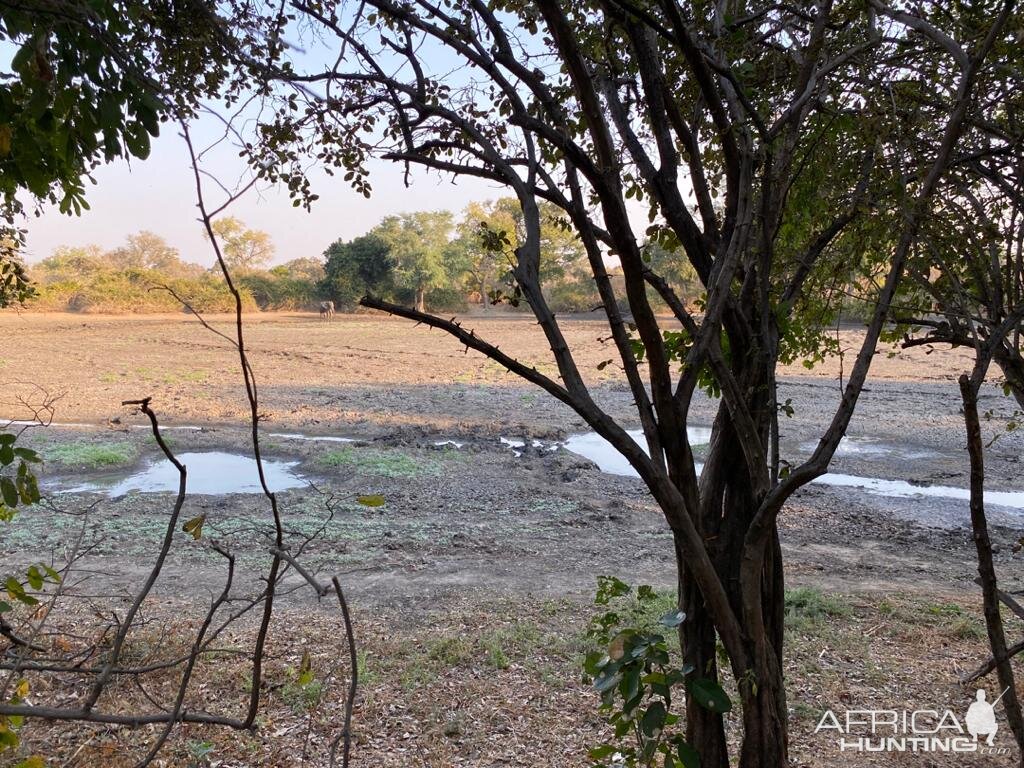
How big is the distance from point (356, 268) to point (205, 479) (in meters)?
29.8

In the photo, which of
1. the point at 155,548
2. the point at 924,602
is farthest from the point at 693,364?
the point at 155,548

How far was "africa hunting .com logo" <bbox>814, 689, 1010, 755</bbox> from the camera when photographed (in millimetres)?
3500

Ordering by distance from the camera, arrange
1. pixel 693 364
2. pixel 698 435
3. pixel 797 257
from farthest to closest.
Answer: pixel 698 435
pixel 797 257
pixel 693 364

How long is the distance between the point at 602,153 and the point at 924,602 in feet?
18.5

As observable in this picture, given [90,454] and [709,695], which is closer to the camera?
[709,695]

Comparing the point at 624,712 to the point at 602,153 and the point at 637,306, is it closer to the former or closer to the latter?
the point at 637,306

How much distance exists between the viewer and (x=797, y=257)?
2.53 m

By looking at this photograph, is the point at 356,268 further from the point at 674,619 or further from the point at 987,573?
the point at 987,573

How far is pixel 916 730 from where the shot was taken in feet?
12.1

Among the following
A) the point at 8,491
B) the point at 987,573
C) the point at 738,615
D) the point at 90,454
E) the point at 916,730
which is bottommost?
the point at 90,454

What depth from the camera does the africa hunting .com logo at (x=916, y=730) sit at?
3500 mm

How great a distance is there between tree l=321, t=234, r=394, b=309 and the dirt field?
68.5 feet

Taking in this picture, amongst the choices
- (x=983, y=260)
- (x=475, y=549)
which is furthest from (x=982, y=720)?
(x=475, y=549)

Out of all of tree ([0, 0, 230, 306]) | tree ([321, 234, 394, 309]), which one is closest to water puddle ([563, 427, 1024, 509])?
tree ([0, 0, 230, 306])
